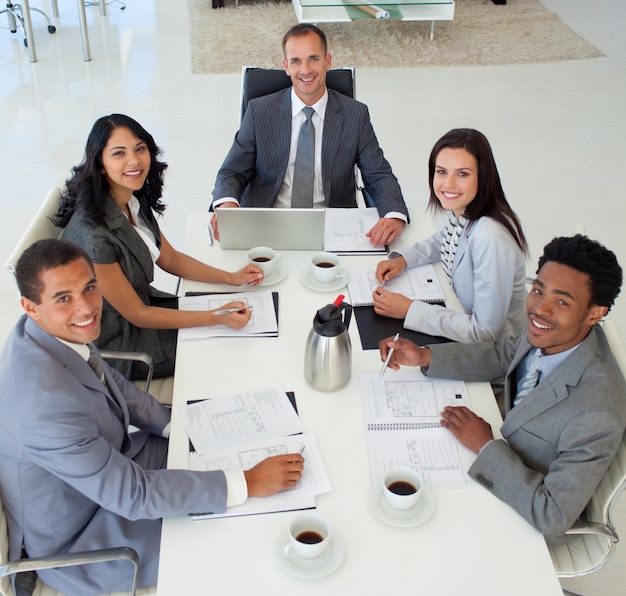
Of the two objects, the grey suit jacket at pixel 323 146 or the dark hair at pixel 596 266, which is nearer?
the dark hair at pixel 596 266

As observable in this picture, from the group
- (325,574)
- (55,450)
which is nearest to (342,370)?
(325,574)

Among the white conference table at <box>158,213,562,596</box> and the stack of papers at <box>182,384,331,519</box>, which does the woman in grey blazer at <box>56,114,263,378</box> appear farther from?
the white conference table at <box>158,213,562,596</box>

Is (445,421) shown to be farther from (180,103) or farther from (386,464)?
(180,103)

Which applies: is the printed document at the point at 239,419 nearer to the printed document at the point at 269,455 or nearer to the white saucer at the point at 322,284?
the printed document at the point at 269,455

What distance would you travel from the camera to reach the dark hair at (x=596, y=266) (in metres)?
1.57

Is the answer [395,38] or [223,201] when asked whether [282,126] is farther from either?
[395,38]

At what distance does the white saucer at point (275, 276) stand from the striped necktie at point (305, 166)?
740 millimetres

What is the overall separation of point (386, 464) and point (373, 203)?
1510 mm

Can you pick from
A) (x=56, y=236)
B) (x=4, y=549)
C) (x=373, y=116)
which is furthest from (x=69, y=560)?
(x=373, y=116)

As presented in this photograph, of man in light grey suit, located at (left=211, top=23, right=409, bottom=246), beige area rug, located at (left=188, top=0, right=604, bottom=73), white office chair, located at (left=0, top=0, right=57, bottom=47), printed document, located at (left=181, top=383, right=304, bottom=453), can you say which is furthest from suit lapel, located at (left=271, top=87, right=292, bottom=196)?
white office chair, located at (left=0, top=0, right=57, bottom=47)

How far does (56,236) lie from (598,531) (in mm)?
1684

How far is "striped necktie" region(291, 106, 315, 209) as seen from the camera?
2822 millimetres

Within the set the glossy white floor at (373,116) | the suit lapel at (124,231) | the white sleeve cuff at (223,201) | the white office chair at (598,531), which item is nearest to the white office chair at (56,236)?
the suit lapel at (124,231)

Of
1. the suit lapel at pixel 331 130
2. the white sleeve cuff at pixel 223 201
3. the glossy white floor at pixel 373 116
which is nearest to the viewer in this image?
the white sleeve cuff at pixel 223 201
